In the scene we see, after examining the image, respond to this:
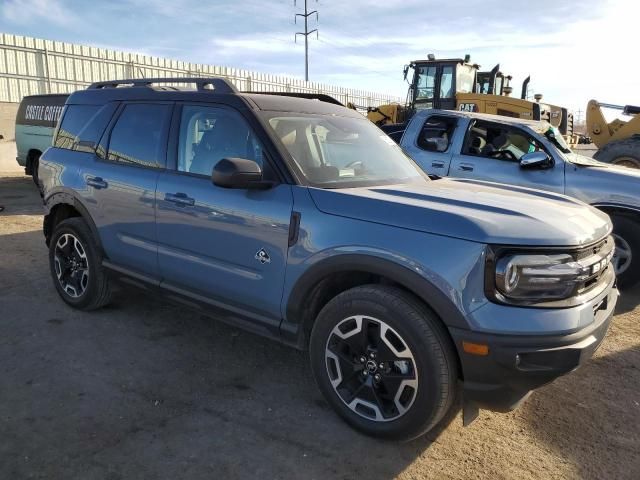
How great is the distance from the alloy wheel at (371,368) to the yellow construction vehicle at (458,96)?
34.4 ft

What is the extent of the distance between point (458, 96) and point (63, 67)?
45.2 feet

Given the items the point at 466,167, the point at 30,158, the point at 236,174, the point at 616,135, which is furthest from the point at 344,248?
the point at 616,135

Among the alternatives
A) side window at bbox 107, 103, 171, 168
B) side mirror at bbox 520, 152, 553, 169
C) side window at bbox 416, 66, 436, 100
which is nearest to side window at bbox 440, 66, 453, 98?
side window at bbox 416, 66, 436, 100

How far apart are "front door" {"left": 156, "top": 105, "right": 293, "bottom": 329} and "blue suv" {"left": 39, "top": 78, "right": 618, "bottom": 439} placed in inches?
0.4

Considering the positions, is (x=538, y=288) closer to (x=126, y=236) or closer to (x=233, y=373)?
(x=233, y=373)

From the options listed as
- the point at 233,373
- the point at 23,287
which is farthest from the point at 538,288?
the point at 23,287

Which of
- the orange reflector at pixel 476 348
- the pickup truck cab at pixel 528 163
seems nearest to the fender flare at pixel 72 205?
the orange reflector at pixel 476 348

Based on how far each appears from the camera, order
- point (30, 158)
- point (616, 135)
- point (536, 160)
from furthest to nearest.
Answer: point (616, 135)
point (30, 158)
point (536, 160)

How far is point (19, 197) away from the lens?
1078 cm

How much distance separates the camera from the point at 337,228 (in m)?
2.81

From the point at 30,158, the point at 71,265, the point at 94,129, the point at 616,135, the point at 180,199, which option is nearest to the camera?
the point at 180,199

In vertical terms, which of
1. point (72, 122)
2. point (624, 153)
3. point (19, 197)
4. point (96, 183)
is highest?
point (72, 122)

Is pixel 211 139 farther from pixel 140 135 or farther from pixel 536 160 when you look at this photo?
pixel 536 160

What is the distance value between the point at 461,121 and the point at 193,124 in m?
4.23
